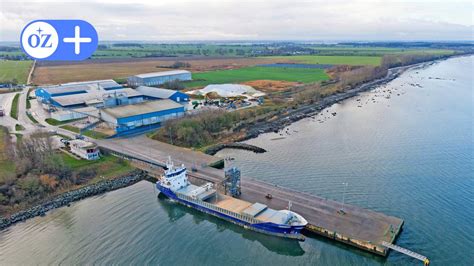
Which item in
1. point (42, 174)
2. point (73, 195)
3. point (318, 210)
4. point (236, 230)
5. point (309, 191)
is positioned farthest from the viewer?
point (42, 174)

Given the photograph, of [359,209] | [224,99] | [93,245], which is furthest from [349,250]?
[224,99]

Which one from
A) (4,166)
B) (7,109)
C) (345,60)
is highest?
(345,60)

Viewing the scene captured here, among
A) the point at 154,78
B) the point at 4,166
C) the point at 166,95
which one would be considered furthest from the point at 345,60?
the point at 4,166

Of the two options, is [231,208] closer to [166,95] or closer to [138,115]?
[138,115]

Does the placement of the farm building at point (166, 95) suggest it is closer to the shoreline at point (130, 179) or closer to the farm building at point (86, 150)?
the shoreline at point (130, 179)

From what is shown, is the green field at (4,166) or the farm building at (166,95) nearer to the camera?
the green field at (4,166)

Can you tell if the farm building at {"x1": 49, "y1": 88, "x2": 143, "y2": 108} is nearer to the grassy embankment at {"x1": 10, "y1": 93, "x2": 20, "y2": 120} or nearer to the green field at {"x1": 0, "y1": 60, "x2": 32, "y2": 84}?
the grassy embankment at {"x1": 10, "y1": 93, "x2": 20, "y2": 120}

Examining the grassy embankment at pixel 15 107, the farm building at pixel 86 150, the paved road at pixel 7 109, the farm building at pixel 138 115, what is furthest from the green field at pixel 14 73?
the farm building at pixel 86 150
